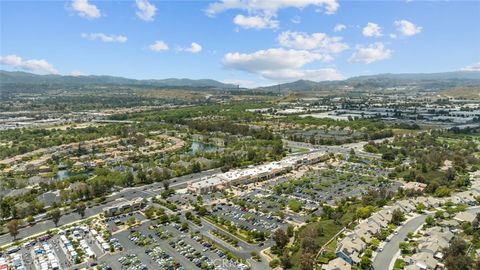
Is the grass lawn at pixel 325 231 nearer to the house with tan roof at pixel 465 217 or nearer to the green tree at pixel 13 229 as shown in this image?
the house with tan roof at pixel 465 217

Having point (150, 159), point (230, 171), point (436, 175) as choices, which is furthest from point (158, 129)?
point (436, 175)

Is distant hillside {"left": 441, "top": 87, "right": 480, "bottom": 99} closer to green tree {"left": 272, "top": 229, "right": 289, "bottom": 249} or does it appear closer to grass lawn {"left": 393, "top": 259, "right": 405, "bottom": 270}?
grass lawn {"left": 393, "top": 259, "right": 405, "bottom": 270}

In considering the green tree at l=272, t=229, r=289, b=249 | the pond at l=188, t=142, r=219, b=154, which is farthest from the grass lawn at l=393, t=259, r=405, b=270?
the pond at l=188, t=142, r=219, b=154

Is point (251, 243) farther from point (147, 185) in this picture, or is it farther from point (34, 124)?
point (34, 124)

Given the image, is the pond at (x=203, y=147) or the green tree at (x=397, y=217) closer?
the green tree at (x=397, y=217)

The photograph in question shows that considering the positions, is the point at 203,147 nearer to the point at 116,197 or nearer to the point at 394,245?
the point at 116,197

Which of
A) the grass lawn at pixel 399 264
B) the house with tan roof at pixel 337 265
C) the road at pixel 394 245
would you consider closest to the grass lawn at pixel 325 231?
the house with tan roof at pixel 337 265
